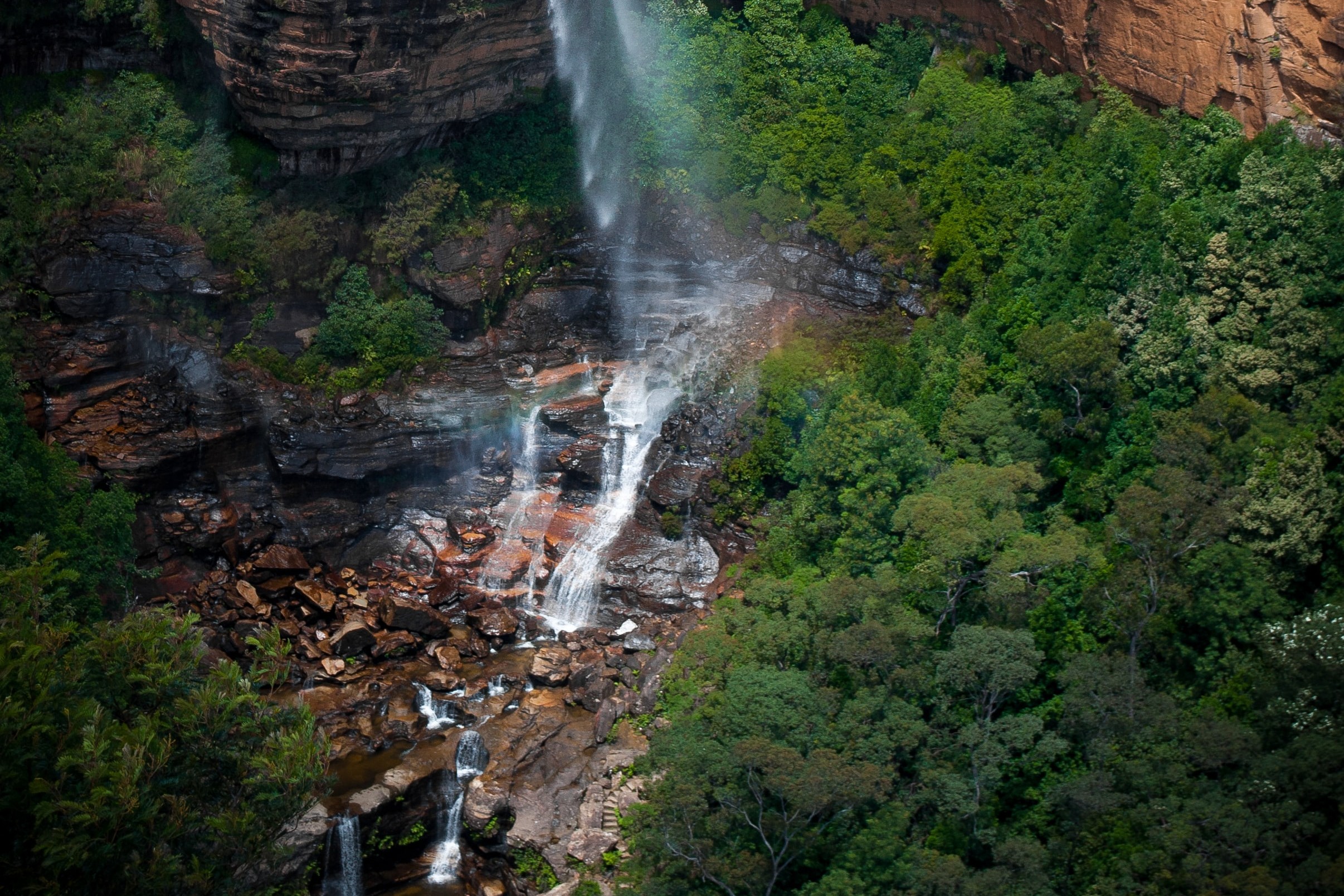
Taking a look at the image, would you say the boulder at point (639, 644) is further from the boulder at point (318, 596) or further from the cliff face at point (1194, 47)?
the cliff face at point (1194, 47)

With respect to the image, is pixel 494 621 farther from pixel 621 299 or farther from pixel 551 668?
pixel 621 299

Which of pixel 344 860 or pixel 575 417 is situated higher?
pixel 575 417

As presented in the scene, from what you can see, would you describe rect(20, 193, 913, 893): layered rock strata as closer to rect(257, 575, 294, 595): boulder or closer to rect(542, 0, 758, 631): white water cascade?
rect(257, 575, 294, 595): boulder

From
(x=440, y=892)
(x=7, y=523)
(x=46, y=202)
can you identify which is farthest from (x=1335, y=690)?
(x=46, y=202)

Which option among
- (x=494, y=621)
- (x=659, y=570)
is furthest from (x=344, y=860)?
(x=659, y=570)

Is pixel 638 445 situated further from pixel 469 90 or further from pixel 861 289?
pixel 469 90
